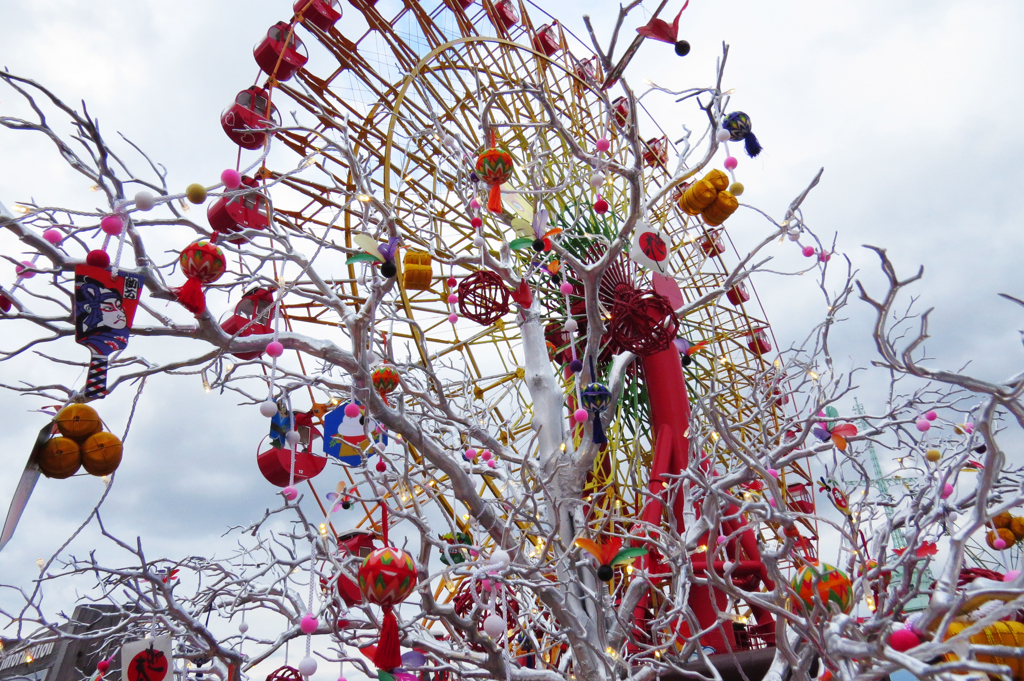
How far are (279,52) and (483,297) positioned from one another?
385cm

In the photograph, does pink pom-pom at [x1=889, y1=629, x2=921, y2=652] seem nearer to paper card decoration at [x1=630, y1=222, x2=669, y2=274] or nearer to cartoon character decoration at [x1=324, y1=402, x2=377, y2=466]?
cartoon character decoration at [x1=324, y1=402, x2=377, y2=466]

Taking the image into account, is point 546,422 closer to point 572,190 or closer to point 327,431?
point 327,431

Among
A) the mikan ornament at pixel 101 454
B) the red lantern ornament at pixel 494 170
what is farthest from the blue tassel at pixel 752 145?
the mikan ornament at pixel 101 454

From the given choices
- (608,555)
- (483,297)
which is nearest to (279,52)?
(483,297)

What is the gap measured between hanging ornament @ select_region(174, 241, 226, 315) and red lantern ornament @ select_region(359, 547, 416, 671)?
1.46 m

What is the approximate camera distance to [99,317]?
2.73 m

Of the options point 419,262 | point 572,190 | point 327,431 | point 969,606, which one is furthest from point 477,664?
point 572,190

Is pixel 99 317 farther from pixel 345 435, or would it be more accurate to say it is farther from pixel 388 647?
pixel 388 647

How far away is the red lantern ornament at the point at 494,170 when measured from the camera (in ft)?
13.2

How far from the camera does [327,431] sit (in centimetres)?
402

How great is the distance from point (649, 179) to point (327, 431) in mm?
6833

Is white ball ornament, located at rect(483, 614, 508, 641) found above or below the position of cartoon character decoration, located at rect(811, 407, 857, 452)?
below

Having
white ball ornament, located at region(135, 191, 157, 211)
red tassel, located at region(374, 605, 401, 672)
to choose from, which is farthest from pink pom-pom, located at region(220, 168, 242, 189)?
red tassel, located at region(374, 605, 401, 672)

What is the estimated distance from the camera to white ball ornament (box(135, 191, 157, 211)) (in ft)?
8.73
